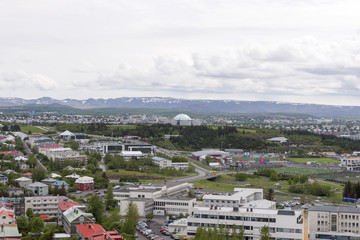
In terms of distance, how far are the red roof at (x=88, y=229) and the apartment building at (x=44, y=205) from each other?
8.36 meters

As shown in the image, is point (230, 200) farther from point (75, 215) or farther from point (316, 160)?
point (316, 160)

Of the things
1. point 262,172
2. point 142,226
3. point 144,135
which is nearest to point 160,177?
point 262,172

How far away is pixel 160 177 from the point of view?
57719 millimetres

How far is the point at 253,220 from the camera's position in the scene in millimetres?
30000

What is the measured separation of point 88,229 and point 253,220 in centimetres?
912

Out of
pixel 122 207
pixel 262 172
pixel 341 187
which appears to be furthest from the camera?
pixel 262 172

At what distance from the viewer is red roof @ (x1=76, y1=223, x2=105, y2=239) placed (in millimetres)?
29016

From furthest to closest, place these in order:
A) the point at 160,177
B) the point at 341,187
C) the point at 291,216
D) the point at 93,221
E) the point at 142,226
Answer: the point at 160,177, the point at 341,187, the point at 142,226, the point at 93,221, the point at 291,216

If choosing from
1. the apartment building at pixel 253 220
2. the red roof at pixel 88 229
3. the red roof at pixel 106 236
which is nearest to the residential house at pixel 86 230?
the red roof at pixel 88 229

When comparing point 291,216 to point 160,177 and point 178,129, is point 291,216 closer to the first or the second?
point 160,177

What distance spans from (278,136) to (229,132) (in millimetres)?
10809

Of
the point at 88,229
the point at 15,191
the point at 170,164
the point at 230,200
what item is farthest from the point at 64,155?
the point at 88,229

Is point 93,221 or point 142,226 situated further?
point 142,226

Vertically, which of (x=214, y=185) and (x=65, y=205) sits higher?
(x=65, y=205)
